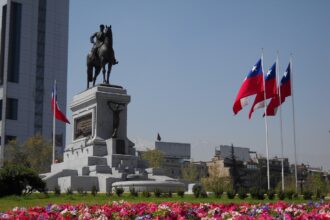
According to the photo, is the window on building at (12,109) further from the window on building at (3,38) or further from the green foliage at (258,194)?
the green foliage at (258,194)

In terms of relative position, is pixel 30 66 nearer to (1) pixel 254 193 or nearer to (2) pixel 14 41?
(2) pixel 14 41

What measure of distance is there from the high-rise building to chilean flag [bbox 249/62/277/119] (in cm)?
8185

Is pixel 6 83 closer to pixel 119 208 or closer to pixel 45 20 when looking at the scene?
pixel 45 20

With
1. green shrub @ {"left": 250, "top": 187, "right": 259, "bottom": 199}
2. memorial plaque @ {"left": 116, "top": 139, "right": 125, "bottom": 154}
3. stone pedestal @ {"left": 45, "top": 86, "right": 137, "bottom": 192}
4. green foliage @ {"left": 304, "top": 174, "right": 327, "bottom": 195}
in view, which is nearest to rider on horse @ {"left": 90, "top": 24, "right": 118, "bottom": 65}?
stone pedestal @ {"left": 45, "top": 86, "right": 137, "bottom": 192}

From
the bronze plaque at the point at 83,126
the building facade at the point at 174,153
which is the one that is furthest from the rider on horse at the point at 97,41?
the building facade at the point at 174,153

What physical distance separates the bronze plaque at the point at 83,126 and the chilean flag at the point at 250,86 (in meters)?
11.3

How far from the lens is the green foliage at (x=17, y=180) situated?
89.8 feet

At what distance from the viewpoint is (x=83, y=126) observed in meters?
42.1

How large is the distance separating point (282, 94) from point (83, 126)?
1487 cm

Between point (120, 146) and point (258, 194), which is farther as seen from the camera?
point (120, 146)

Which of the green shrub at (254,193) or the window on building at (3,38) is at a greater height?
the window on building at (3,38)

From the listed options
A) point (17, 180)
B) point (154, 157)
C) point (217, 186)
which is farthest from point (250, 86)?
point (154, 157)

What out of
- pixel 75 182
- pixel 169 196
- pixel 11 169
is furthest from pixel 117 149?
pixel 169 196

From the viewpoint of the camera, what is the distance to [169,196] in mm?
24750
